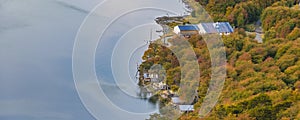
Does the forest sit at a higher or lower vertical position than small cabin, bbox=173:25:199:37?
lower

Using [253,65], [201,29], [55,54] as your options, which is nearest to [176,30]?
[201,29]

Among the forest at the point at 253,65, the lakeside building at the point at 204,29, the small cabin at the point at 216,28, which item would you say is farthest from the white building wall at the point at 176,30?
the forest at the point at 253,65

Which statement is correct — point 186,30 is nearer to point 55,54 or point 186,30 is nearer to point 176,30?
point 176,30

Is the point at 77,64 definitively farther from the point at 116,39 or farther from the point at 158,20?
the point at 158,20

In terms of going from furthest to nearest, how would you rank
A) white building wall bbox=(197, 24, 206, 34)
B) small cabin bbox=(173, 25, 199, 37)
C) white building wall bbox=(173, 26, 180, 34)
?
white building wall bbox=(173, 26, 180, 34) < small cabin bbox=(173, 25, 199, 37) < white building wall bbox=(197, 24, 206, 34)

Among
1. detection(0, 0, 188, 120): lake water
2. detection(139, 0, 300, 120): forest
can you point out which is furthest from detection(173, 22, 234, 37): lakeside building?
detection(0, 0, 188, 120): lake water

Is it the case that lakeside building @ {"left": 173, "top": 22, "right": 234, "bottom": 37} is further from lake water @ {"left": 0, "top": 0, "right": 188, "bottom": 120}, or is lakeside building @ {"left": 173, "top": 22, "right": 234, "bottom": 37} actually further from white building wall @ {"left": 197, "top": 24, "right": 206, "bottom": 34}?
lake water @ {"left": 0, "top": 0, "right": 188, "bottom": 120}
